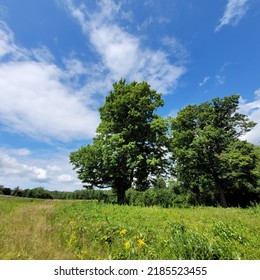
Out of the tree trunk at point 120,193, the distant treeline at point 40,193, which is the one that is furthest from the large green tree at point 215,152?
the distant treeline at point 40,193

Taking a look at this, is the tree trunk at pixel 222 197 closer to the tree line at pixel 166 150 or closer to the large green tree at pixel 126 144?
the tree line at pixel 166 150

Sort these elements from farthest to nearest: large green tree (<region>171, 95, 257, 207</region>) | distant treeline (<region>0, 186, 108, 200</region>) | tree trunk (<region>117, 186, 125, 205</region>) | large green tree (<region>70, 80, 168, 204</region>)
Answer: distant treeline (<region>0, 186, 108, 200</region>) → large green tree (<region>171, 95, 257, 207</region>) → tree trunk (<region>117, 186, 125, 205</region>) → large green tree (<region>70, 80, 168, 204</region>)

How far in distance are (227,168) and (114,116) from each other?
1559cm

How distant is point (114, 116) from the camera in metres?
24.6

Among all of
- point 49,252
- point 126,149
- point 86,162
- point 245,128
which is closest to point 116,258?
point 49,252

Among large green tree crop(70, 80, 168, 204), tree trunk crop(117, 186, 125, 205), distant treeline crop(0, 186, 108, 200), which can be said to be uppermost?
distant treeline crop(0, 186, 108, 200)

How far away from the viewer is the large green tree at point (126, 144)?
73.3 ft

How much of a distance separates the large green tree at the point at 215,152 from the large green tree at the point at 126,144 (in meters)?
4.97

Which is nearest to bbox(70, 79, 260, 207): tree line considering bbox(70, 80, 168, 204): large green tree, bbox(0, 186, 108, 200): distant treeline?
bbox(70, 80, 168, 204): large green tree

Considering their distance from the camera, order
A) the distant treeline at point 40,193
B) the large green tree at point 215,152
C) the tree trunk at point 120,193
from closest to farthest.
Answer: the tree trunk at point 120,193 < the large green tree at point 215,152 < the distant treeline at point 40,193

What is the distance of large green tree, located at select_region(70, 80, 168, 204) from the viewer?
22.3m

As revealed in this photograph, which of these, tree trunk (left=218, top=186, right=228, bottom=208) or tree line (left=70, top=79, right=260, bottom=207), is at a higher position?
tree line (left=70, top=79, right=260, bottom=207)

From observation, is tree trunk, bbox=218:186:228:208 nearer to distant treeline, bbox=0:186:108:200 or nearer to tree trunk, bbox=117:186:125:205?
tree trunk, bbox=117:186:125:205

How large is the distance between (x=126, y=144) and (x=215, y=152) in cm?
1410
